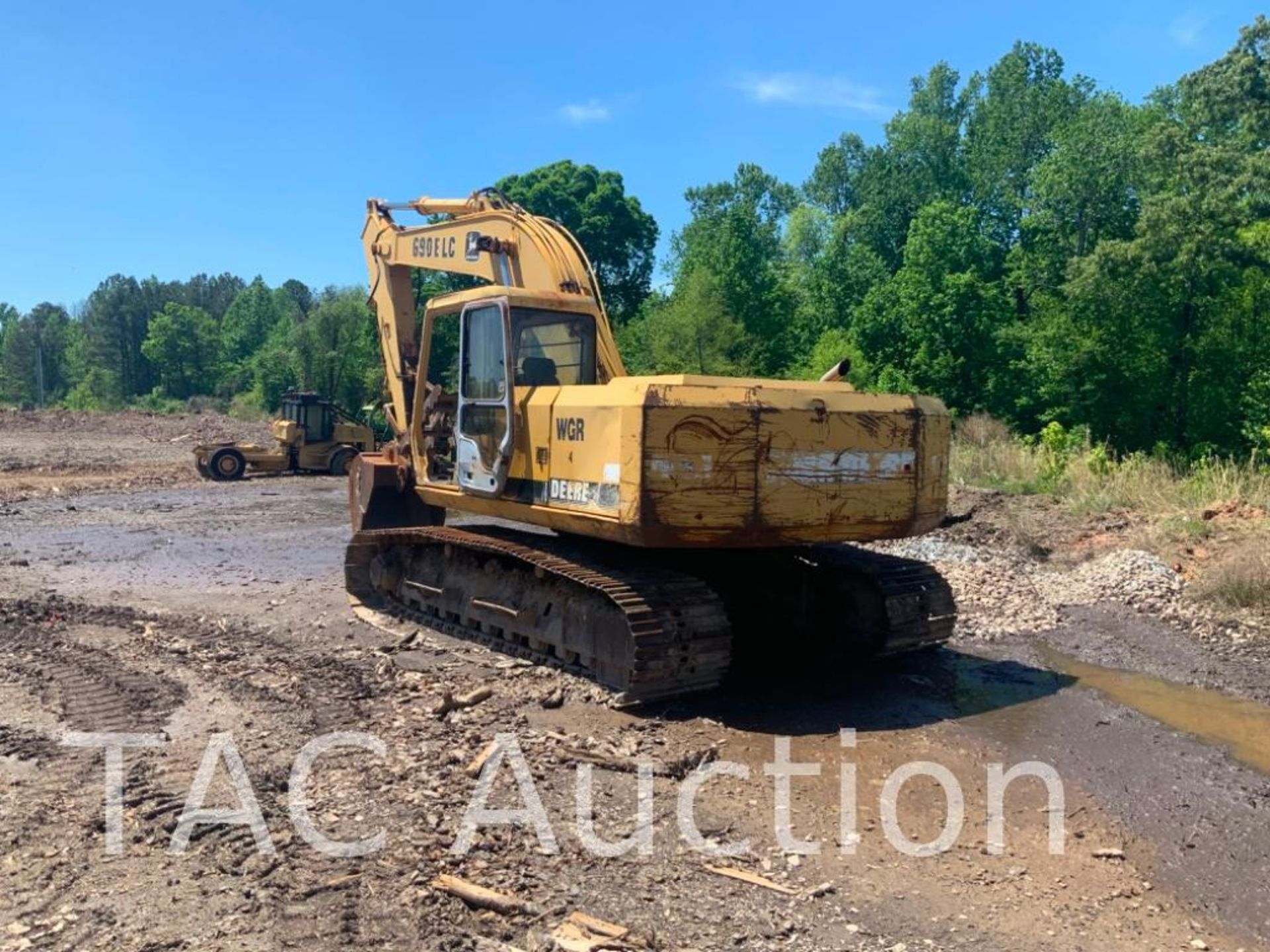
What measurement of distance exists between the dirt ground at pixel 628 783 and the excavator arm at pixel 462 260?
252 centimetres

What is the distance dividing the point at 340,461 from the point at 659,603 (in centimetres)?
1916

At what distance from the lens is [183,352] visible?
250ft

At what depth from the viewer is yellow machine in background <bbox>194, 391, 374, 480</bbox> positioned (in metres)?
23.0

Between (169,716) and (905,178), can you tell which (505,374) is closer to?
(169,716)

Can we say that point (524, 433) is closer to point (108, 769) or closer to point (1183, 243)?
point (108, 769)

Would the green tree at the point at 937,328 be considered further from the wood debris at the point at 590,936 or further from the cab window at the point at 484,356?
the wood debris at the point at 590,936

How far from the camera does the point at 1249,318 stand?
2041 cm

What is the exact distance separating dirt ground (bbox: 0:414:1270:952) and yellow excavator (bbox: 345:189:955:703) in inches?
17.1

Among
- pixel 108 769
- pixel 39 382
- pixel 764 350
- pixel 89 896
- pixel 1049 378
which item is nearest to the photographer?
pixel 89 896

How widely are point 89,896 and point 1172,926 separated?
4.12 m

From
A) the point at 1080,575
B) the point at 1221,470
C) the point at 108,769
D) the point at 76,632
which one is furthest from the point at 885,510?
the point at 1221,470

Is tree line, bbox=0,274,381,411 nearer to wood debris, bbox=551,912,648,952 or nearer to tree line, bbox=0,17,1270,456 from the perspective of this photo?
tree line, bbox=0,17,1270,456

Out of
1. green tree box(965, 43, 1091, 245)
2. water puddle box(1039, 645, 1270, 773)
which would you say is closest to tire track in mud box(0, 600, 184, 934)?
water puddle box(1039, 645, 1270, 773)

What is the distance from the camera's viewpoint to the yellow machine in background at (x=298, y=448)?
23.0 meters
